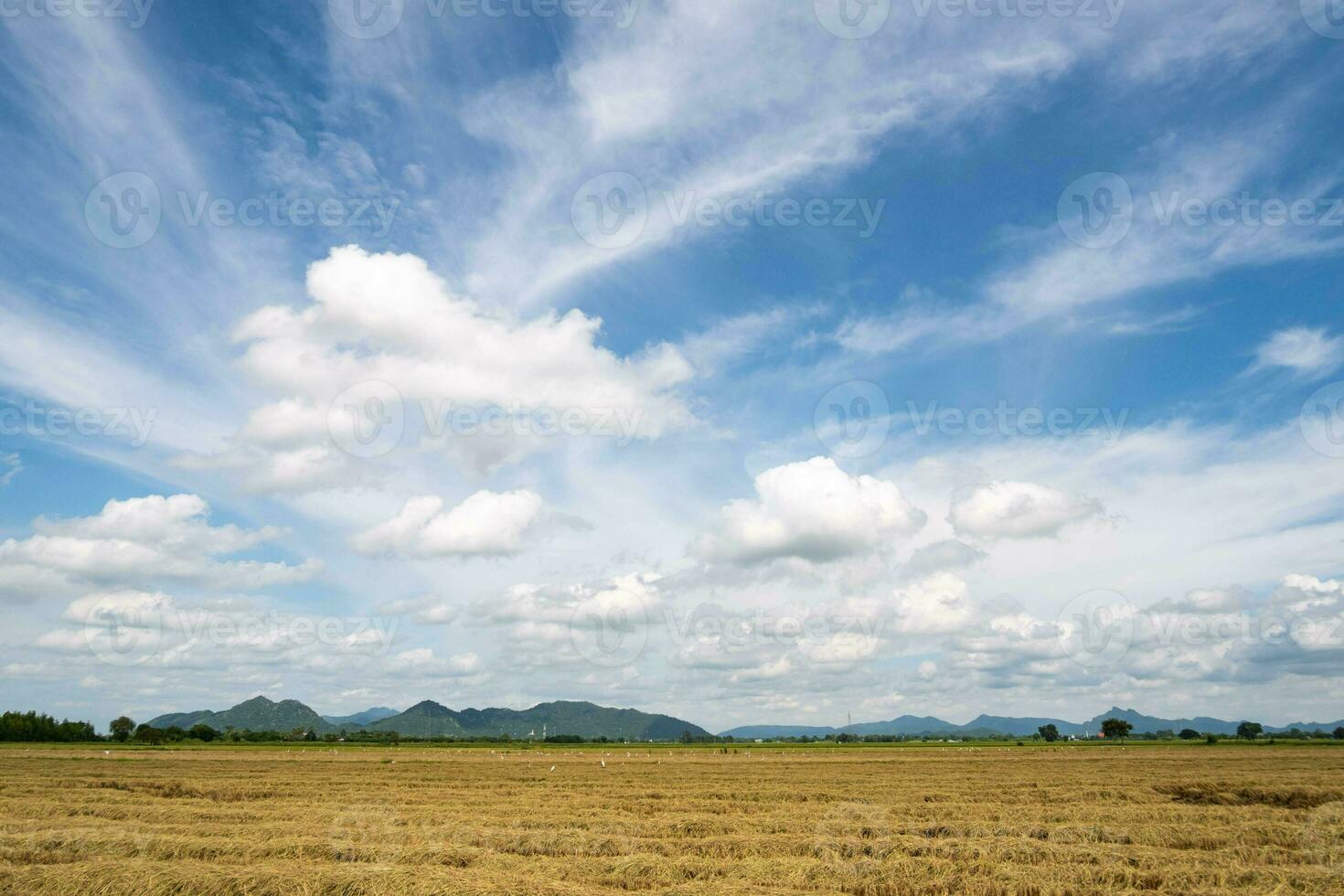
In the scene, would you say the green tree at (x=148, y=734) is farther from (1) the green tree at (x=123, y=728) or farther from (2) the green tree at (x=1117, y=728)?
(2) the green tree at (x=1117, y=728)

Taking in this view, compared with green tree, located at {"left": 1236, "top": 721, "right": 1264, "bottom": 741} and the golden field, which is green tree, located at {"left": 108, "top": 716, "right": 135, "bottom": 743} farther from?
green tree, located at {"left": 1236, "top": 721, "right": 1264, "bottom": 741}

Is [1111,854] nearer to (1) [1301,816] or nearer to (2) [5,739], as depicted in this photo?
(1) [1301,816]

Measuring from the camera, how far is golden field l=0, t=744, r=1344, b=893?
14.2 meters

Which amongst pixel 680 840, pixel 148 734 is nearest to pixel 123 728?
pixel 148 734

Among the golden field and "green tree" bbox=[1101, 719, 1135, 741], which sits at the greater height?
the golden field

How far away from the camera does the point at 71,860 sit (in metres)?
15.6

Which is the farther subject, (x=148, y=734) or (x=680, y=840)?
(x=148, y=734)

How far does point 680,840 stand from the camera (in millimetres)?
20328

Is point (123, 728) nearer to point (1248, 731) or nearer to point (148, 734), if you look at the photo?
point (148, 734)

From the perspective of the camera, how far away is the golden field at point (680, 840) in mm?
14188

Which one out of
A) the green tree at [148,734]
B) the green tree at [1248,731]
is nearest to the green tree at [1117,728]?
the green tree at [1248,731]

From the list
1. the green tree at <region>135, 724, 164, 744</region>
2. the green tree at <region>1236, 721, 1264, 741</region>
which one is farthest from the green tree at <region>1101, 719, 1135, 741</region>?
the green tree at <region>135, 724, 164, 744</region>

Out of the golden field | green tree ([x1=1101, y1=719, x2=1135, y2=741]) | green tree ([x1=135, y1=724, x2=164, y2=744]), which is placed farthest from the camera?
green tree ([x1=1101, y1=719, x2=1135, y2=741])

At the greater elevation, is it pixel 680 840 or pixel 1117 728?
pixel 680 840
